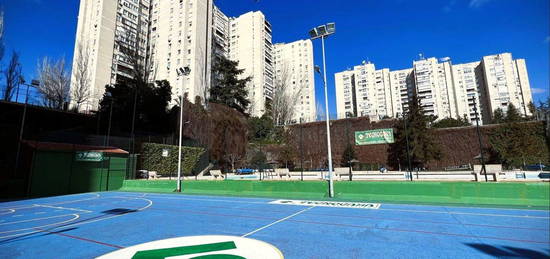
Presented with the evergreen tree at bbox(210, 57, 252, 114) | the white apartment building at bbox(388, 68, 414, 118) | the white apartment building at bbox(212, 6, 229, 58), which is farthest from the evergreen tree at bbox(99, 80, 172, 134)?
the white apartment building at bbox(388, 68, 414, 118)

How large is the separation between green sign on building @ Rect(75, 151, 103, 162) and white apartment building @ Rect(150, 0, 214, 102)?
122 feet

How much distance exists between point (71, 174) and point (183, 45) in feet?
150

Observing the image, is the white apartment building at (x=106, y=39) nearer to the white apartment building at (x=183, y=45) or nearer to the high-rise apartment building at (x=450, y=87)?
the white apartment building at (x=183, y=45)

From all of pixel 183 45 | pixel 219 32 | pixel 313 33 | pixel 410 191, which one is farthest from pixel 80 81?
pixel 410 191

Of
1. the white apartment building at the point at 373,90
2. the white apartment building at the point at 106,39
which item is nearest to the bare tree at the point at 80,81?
the white apartment building at the point at 106,39

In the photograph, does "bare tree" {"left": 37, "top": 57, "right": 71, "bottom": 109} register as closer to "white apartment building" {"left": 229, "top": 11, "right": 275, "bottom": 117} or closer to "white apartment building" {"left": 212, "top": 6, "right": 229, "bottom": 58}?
"white apartment building" {"left": 212, "top": 6, "right": 229, "bottom": 58}

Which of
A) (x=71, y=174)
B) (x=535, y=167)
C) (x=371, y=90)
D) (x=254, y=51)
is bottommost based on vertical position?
(x=535, y=167)

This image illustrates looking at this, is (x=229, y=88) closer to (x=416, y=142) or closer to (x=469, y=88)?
(x=416, y=142)

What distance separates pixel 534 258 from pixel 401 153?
30.2 metres

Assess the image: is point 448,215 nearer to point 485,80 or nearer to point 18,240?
point 18,240

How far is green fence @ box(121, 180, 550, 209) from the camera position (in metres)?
9.09

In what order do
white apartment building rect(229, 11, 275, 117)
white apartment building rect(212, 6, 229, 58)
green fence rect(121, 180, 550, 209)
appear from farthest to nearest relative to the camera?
white apartment building rect(229, 11, 275, 117), white apartment building rect(212, 6, 229, 58), green fence rect(121, 180, 550, 209)

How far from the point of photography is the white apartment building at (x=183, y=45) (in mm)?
56000

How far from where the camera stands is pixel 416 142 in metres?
31.2
